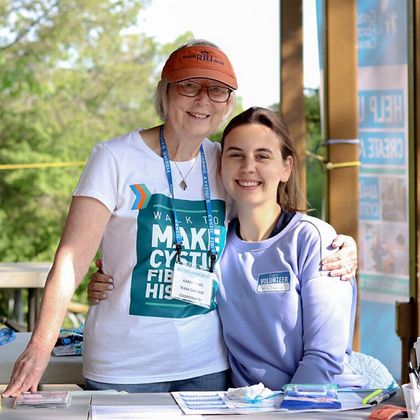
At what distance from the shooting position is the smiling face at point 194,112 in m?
2.63

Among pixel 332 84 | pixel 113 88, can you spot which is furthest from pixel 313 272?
pixel 113 88

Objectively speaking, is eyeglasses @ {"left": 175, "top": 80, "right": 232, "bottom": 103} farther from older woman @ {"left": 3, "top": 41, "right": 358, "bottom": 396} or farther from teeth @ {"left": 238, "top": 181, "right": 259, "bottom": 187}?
teeth @ {"left": 238, "top": 181, "right": 259, "bottom": 187}

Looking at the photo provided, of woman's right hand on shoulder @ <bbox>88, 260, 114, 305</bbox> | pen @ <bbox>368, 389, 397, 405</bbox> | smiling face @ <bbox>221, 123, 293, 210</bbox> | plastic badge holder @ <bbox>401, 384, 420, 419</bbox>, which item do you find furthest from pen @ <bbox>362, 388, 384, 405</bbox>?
woman's right hand on shoulder @ <bbox>88, 260, 114, 305</bbox>

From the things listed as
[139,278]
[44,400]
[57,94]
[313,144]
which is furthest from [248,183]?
[57,94]

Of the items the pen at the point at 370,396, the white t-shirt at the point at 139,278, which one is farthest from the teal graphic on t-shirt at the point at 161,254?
the pen at the point at 370,396

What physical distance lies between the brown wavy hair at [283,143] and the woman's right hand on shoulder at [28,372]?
0.78 metres

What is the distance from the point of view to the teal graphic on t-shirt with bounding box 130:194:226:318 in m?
2.56

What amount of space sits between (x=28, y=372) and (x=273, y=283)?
2.20 feet

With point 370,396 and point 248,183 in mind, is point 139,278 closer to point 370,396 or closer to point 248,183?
point 248,183

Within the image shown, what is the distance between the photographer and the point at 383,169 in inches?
204

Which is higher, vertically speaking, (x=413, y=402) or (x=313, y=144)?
(x=313, y=144)

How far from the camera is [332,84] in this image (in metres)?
4.66

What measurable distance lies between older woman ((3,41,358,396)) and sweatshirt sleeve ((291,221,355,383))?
0.24 meters

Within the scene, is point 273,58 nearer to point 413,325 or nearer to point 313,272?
point 413,325
